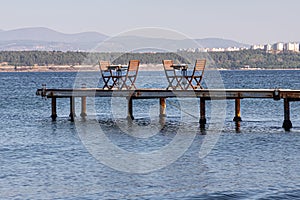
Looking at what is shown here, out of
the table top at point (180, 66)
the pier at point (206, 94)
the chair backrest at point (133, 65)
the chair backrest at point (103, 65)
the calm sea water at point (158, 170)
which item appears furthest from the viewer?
the chair backrest at point (103, 65)

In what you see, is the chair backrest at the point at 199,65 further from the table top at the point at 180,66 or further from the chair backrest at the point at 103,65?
the chair backrest at the point at 103,65

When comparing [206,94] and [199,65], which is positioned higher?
[199,65]

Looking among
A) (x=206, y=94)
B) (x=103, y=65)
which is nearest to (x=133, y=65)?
(x=103, y=65)

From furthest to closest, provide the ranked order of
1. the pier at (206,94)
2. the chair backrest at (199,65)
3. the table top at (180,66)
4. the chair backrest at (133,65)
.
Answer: the chair backrest at (133,65) → the chair backrest at (199,65) → the table top at (180,66) → the pier at (206,94)

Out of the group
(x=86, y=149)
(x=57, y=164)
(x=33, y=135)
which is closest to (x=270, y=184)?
(x=57, y=164)

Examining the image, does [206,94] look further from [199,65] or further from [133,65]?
[133,65]

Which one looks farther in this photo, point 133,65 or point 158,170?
point 133,65

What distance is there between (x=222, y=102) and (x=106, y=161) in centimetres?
3810

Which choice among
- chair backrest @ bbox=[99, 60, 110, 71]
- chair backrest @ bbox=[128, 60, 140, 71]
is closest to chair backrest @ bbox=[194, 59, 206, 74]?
chair backrest @ bbox=[128, 60, 140, 71]

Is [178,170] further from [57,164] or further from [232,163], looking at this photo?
[57,164]

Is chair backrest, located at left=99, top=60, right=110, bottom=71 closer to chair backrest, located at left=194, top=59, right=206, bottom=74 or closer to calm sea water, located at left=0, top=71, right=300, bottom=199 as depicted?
calm sea water, located at left=0, top=71, right=300, bottom=199

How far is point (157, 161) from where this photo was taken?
2700 centimetres

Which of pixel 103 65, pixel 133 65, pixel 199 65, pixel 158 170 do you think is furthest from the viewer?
pixel 103 65

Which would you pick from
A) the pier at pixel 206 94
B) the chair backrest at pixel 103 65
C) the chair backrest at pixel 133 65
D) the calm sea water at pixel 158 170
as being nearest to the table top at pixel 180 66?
the pier at pixel 206 94
